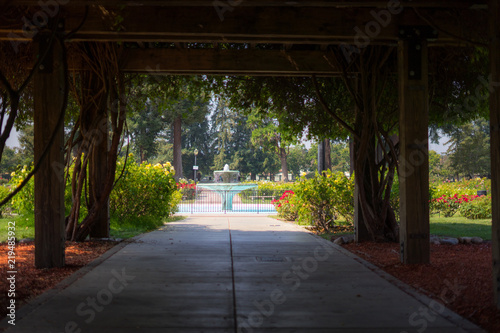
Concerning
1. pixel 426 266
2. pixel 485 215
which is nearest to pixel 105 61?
pixel 426 266

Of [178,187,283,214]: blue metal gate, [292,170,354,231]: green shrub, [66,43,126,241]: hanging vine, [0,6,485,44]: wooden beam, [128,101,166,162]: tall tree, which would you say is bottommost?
[178,187,283,214]: blue metal gate

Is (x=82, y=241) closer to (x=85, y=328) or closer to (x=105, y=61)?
(x=105, y=61)

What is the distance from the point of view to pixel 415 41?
6.27 meters

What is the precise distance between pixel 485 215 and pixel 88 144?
1219 centimetres

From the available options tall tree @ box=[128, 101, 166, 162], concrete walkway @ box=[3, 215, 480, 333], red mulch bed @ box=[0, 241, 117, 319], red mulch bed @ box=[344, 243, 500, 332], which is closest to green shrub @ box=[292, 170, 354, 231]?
red mulch bed @ box=[344, 243, 500, 332]

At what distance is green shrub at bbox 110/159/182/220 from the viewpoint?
11367 millimetres

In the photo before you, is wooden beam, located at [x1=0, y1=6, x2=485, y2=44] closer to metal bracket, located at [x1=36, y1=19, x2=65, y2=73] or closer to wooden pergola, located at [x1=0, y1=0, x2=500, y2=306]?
wooden pergola, located at [x1=0, y1=0, x2=500, y2=306]

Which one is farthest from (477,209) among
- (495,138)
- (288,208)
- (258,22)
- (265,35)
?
(495,138)

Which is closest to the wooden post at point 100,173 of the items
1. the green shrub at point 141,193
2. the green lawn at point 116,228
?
the green lawn at point 116,228

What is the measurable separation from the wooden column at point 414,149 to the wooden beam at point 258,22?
35 centimetres

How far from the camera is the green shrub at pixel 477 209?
14719 millimetres

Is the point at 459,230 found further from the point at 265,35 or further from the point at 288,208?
the point at 265,35

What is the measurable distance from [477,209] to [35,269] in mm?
13326

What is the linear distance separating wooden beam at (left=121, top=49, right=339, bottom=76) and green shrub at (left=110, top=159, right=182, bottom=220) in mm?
3728
